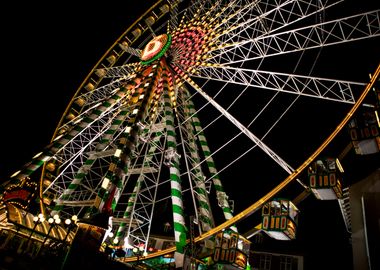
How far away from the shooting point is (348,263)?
19688 millimetres

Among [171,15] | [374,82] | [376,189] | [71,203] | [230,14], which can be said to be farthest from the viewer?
[171,15]

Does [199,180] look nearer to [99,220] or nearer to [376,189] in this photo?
[99,220]

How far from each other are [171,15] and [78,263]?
16.0 metres

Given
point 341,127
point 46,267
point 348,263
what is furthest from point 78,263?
point 348,263

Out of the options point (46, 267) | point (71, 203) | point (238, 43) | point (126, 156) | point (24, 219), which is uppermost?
point (238, 43)

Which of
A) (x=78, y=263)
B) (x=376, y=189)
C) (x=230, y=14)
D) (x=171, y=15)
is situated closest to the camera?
(x=78, y=263)

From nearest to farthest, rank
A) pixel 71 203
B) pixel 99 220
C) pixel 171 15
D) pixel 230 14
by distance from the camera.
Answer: pixel 99 220
pixel 71 203
pixel 230 14
pixel 171 15

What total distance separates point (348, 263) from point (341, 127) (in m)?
15.9

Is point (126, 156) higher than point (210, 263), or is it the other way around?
point (126, 156)

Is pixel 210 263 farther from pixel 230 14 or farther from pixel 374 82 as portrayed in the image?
pixel 230 14

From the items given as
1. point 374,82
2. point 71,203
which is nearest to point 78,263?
point 71,203

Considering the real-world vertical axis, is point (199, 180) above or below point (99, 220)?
above

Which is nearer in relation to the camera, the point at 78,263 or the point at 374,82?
the point at 374,82

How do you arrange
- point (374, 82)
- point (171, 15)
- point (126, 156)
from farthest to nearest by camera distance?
point (171, 15), point (126, 156), point (374, 82)
